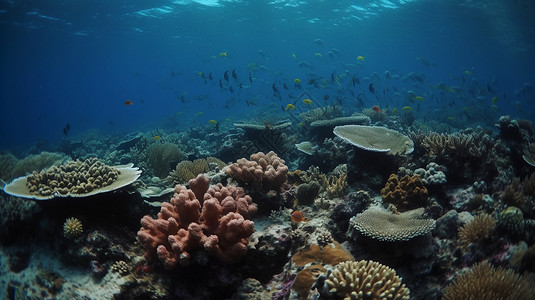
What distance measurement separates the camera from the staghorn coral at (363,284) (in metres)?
2.81

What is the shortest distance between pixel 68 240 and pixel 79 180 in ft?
3.23

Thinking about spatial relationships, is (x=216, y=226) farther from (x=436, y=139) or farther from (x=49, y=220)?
(x=436, y=139)

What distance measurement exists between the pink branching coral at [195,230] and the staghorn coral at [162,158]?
20.3 ft

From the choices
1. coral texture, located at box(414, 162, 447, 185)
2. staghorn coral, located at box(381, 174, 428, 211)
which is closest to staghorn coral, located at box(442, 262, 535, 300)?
staghorn coral, located at box(381, 174, 428, 211)

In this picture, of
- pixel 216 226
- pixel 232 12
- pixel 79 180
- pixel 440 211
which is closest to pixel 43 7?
pixel 232 12

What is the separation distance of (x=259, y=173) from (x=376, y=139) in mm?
3256

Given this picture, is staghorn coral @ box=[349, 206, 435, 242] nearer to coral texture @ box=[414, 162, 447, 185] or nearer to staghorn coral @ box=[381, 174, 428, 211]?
staghorn coral @ box=[381, 174, 428, 211]

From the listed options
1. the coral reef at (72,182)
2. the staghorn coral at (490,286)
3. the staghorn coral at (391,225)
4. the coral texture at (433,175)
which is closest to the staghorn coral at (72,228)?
the coral reef at (72,182)

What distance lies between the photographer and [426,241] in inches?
159

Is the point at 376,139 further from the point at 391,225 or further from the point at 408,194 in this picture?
the point at 391,225

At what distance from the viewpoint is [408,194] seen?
5.28m

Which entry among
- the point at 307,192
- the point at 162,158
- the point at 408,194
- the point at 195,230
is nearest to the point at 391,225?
the point at 408,194

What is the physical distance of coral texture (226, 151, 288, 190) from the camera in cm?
495

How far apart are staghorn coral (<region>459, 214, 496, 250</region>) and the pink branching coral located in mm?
3124
